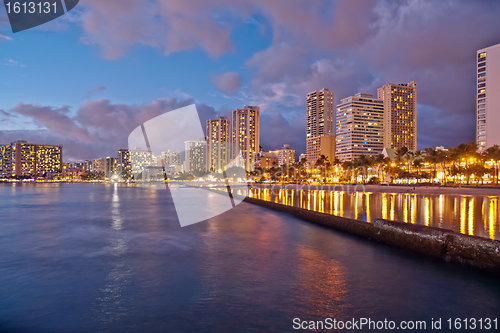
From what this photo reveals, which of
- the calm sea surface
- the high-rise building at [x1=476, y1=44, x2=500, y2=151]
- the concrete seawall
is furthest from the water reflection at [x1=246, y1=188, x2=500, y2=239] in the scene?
the high-rise building at [x1=476, y1=44, x2=500, y2=151]

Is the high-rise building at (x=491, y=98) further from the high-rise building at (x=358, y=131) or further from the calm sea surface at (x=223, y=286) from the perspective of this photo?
the calm sea surface at (x=223, y=286)

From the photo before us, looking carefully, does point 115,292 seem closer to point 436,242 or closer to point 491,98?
point 436,242

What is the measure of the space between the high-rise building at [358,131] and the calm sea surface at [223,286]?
599 ft

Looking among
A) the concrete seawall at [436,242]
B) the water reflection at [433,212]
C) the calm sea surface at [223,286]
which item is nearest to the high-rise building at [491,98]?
the water reflection at [433,212]

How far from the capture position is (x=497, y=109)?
103188 mm

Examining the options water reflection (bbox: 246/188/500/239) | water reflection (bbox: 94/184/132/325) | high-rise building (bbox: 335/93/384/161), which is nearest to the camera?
water reflection (bbox: 94/184/132/325)

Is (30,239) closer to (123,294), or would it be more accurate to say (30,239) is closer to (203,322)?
(123,294)

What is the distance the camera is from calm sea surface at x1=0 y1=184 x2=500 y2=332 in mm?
7391

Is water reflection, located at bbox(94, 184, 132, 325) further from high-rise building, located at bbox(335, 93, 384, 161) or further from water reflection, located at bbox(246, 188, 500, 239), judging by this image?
high-rise building, located at bbox(335, 93, 384, 161)

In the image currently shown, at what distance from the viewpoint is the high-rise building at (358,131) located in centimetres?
19038

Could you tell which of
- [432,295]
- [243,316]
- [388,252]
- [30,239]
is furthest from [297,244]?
[30,239]

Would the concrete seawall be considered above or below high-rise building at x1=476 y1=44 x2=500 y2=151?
below

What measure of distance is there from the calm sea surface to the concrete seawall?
0.42 metres

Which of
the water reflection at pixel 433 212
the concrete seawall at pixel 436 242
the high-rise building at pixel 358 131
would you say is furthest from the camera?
the high-rise building at pixel 358 131
